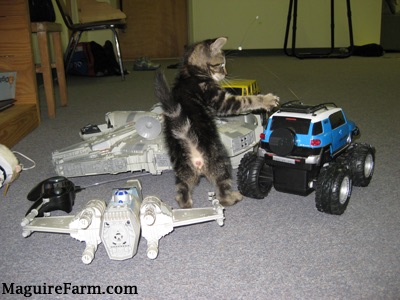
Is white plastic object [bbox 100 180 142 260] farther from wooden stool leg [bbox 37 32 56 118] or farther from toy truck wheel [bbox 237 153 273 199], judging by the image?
wooden stool leg [bbox 37 32 56 118]

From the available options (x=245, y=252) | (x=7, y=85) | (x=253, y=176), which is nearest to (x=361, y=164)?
(x=253, y=176)

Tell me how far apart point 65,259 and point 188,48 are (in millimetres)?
725

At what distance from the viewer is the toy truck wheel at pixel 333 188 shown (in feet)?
3.11

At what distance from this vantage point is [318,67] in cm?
396

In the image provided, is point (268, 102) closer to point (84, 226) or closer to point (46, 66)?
point (84, 226)

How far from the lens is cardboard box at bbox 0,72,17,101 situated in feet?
5.99

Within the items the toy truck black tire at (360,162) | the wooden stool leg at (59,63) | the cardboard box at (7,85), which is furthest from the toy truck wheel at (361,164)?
the wooden stool leg at (59,63)

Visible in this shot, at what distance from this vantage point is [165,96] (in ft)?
3.35

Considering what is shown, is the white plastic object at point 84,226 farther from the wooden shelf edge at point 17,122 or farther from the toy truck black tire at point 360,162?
the wooden shelf edge at point 17,122

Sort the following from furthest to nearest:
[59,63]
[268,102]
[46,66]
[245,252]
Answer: [59,63], [46,66], [268,102], [245,252]

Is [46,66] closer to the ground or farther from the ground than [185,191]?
farther from the ground

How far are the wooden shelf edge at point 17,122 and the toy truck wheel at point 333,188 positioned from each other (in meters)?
1.26

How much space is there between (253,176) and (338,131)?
26 centimetres

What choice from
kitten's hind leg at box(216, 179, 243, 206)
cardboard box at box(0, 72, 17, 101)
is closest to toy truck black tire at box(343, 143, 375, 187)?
kitten's hind leg at box(216, 179, 243, 206)
